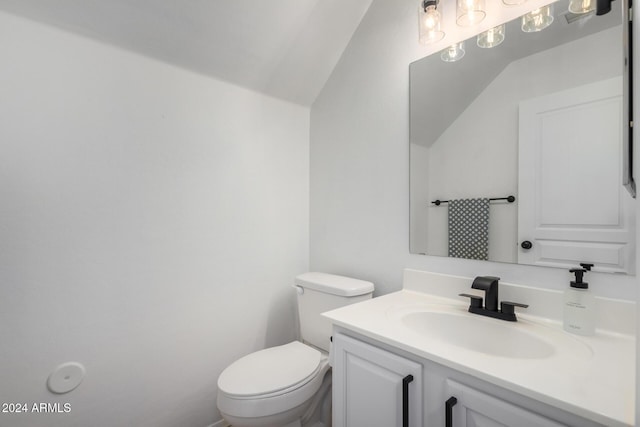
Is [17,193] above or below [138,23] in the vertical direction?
below

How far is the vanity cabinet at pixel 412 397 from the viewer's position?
0.64 meters

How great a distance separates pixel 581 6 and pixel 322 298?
153 cm

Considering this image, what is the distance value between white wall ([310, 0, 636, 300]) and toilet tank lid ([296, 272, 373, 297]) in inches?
3.9

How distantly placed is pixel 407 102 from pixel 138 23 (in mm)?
1239

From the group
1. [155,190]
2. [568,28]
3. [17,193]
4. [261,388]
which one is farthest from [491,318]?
[17,193]

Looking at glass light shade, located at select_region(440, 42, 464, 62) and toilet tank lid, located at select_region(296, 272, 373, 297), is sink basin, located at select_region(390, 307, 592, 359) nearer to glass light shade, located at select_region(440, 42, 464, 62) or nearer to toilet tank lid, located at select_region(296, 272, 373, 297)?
toilet tank lid, located at select_region(296, 272, 373, 297)

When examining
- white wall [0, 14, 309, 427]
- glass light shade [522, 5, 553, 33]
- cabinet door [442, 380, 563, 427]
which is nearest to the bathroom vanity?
cabinet door [442, 380, 563, 427]

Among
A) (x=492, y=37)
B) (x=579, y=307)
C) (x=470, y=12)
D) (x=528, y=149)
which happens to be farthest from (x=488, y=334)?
(x=470, y=12)

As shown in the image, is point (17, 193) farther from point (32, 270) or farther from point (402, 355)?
point (402, 355)

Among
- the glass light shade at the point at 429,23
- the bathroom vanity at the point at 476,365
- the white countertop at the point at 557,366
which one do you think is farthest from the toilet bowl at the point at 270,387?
the glass light shade at the point at 429,23

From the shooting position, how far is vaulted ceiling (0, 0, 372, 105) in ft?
3.87

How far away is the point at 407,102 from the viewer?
1442 mm

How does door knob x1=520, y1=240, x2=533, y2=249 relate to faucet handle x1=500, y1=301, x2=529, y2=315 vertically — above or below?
above

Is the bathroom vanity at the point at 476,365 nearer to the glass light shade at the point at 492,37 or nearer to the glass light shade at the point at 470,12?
the glass light shade at the point at 492,37
